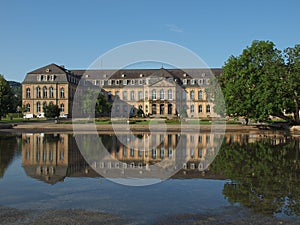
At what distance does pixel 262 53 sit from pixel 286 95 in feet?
21.1

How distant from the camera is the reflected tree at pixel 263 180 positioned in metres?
7.78

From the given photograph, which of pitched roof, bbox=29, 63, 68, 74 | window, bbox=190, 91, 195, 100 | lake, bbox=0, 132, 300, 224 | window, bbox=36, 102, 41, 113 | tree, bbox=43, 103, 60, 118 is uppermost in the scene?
pitched roof, bbox=29, 63, 68, 74

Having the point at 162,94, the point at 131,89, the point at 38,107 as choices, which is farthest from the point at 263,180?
the point at 131,89

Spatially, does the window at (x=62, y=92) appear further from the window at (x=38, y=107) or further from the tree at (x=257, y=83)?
the tree at (x=257, y=83)

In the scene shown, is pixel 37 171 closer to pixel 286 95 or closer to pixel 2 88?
pixel 286 95

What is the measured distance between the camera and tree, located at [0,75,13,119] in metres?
50.7

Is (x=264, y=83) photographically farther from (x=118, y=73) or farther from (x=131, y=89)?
(x=118, y=73)

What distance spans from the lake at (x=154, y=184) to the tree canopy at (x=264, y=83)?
2164cm

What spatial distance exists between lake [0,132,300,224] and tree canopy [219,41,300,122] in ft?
71.0

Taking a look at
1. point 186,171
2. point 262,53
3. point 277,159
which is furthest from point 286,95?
point 186,171

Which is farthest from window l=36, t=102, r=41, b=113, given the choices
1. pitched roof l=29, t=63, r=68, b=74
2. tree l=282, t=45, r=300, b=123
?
tree l=282, t=45, r=300, b=123

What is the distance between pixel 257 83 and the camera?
38.6m

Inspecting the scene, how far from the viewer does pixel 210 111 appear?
80.3m

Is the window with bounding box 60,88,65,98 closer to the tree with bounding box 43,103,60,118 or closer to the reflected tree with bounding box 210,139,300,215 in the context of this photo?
the tree with bounding box 43,103,60,118
